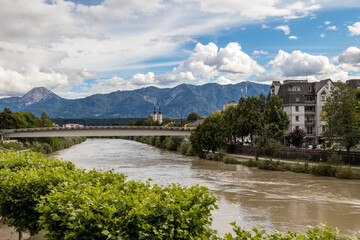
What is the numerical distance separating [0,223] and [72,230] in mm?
10229

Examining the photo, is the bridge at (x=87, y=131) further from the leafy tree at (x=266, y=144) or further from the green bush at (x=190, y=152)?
the leafy tree at (x=266, y=144)

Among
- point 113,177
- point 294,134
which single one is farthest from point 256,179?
point 113,177

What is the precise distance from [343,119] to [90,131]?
1857 inches

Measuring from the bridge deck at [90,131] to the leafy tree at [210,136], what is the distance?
9.85 m

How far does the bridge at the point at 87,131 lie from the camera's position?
69.4 meters

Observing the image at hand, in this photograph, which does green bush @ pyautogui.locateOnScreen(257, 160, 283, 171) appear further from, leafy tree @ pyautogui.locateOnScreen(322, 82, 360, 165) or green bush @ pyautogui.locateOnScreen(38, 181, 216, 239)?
green bush @ pyautogui.locateOnScreen(38, 181, 216, 239)

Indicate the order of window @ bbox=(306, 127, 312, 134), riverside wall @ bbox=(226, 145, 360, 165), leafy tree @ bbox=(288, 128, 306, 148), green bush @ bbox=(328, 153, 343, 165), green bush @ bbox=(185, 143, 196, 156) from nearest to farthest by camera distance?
green bush @ bbox=(328, 153, 343, 165)
riverside wall @ bbox=(226, 145, 360, 165)
leafy tree @ bbox=(288, 128, 306, 148)
green bush @ bbox=(185, 143, 196, 156)
window @ bbox=(306, 127, 312, 134)

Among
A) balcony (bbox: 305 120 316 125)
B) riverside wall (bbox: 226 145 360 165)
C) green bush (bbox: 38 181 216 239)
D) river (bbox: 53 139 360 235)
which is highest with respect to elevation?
balcony (bbox: 305 120 316 125)

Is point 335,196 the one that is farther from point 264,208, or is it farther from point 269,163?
point 269,163

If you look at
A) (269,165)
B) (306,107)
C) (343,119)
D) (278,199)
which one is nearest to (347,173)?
(343,119)

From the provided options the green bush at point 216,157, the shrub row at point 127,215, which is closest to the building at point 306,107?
the green bush at point 216,157

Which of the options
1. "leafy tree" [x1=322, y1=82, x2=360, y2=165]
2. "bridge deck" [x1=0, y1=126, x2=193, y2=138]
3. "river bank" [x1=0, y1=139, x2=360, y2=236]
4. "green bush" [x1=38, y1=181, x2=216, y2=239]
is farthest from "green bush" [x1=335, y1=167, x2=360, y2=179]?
"bridge deck" [x1=0, y1=126, x2=193, y2=138]

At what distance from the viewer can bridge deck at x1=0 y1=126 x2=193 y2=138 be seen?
2734 inches

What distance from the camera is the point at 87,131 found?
70562mm
